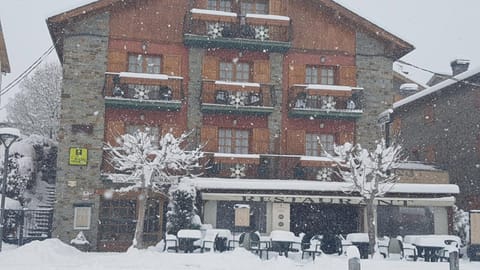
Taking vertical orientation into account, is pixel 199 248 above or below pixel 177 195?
below

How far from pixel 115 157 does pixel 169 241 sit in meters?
3.79

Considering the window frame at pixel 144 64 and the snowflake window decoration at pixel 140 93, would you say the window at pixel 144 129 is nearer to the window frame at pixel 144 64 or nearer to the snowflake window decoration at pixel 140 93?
the snowflake window decoration at pixel 140 93

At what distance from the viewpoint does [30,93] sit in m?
47.4

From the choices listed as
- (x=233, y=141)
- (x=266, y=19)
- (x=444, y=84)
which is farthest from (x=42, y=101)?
(x=444, y=84)

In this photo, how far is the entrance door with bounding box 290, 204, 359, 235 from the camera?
24812 mm

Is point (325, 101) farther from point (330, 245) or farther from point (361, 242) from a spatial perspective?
point (361, 242)

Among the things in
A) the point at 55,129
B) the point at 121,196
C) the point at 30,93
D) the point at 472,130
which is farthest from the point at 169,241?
the point at 30,93

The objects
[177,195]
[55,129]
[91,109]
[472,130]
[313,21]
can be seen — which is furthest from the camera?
[55,129]

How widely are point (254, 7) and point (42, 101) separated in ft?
83.9

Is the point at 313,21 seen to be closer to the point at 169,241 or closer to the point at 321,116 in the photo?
the point at 321,116

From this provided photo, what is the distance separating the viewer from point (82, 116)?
23.0 m

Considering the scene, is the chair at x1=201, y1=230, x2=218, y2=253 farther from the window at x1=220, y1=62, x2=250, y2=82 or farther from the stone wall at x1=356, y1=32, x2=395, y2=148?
the stone wall at x1=356, y1=32, x2=395, y2=148

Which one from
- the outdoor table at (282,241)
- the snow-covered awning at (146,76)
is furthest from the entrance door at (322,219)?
the snow-covered awning at (146,76)

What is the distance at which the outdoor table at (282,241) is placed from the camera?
18.9 meters
